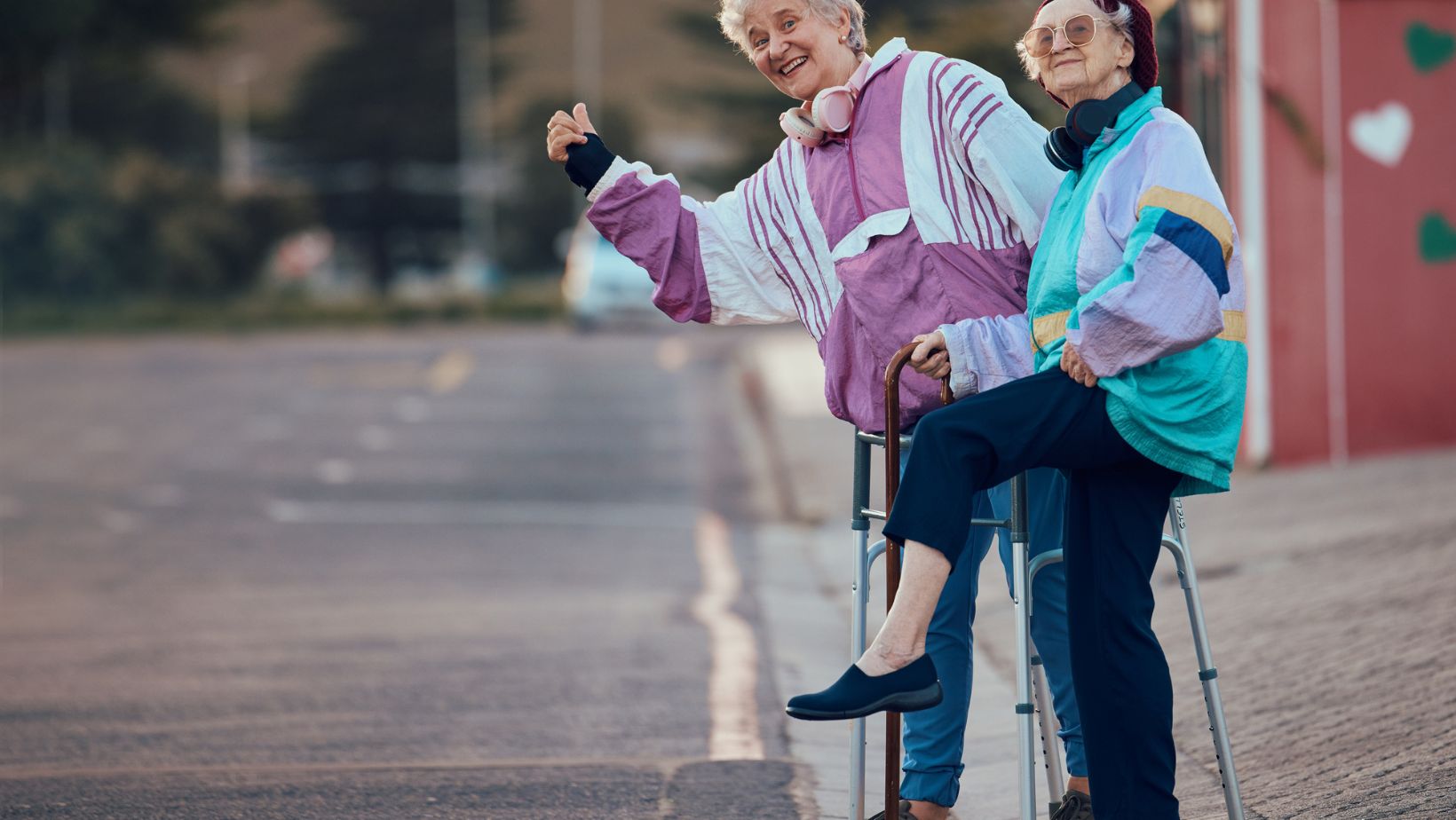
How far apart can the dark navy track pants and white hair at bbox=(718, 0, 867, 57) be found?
1008 mm

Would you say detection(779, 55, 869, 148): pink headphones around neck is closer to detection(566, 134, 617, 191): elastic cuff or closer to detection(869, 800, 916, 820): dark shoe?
detection(566, 134, 617, 191): elastic cuff

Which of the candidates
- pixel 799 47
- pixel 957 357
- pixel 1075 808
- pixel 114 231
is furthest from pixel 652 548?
pixel 114 231

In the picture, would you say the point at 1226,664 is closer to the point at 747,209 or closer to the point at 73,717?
the point at 747,209

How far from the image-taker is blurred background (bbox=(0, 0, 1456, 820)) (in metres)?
5.07

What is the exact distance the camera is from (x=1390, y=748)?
181 inches

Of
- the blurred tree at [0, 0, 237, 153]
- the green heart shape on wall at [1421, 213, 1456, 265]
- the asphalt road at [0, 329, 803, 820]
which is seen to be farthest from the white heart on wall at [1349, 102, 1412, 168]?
Answer: the blurred tree at [0, 0, 237, 153]

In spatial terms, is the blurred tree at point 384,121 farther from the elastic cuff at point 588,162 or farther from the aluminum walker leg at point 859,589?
the aluminum walker leg at point 859,589

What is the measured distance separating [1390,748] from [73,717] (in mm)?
4100

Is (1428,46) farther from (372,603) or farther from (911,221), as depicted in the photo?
(911,221)

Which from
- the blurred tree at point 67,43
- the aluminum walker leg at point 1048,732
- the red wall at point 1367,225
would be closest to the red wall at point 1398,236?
the red wall at point 1367,225

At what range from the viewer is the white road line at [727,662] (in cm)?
549

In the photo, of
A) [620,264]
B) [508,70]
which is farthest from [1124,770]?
[508,70]

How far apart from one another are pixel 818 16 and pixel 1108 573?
1344 millimetres

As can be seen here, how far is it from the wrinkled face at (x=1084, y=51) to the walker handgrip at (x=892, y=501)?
23.3 inches
